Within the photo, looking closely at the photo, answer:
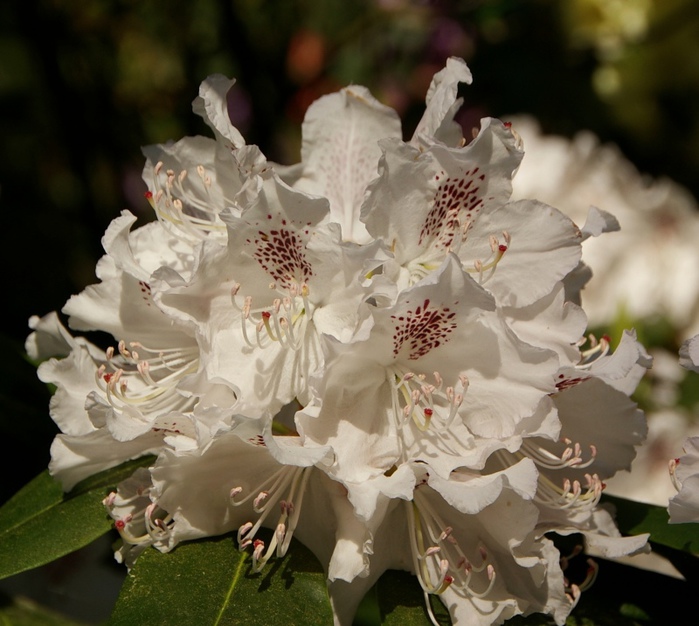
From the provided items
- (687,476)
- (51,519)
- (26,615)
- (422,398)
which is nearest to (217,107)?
(422,398)

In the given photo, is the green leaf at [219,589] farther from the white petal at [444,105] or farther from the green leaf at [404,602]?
the white petal at [444,105]

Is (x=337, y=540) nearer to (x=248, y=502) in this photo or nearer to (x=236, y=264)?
(x=248, y=502)

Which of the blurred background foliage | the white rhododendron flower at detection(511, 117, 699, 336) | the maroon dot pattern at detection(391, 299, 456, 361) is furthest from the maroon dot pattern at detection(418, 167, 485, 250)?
the blurred background foliage

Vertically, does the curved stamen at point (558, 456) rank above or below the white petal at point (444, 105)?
below

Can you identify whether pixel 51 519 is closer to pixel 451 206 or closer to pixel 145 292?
pixel 145 292

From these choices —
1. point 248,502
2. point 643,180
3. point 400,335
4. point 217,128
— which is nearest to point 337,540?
point 248,502

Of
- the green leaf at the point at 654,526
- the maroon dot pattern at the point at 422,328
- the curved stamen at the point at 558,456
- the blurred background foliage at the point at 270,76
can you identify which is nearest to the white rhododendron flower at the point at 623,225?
the blurred background foliage at the point at 270,76
